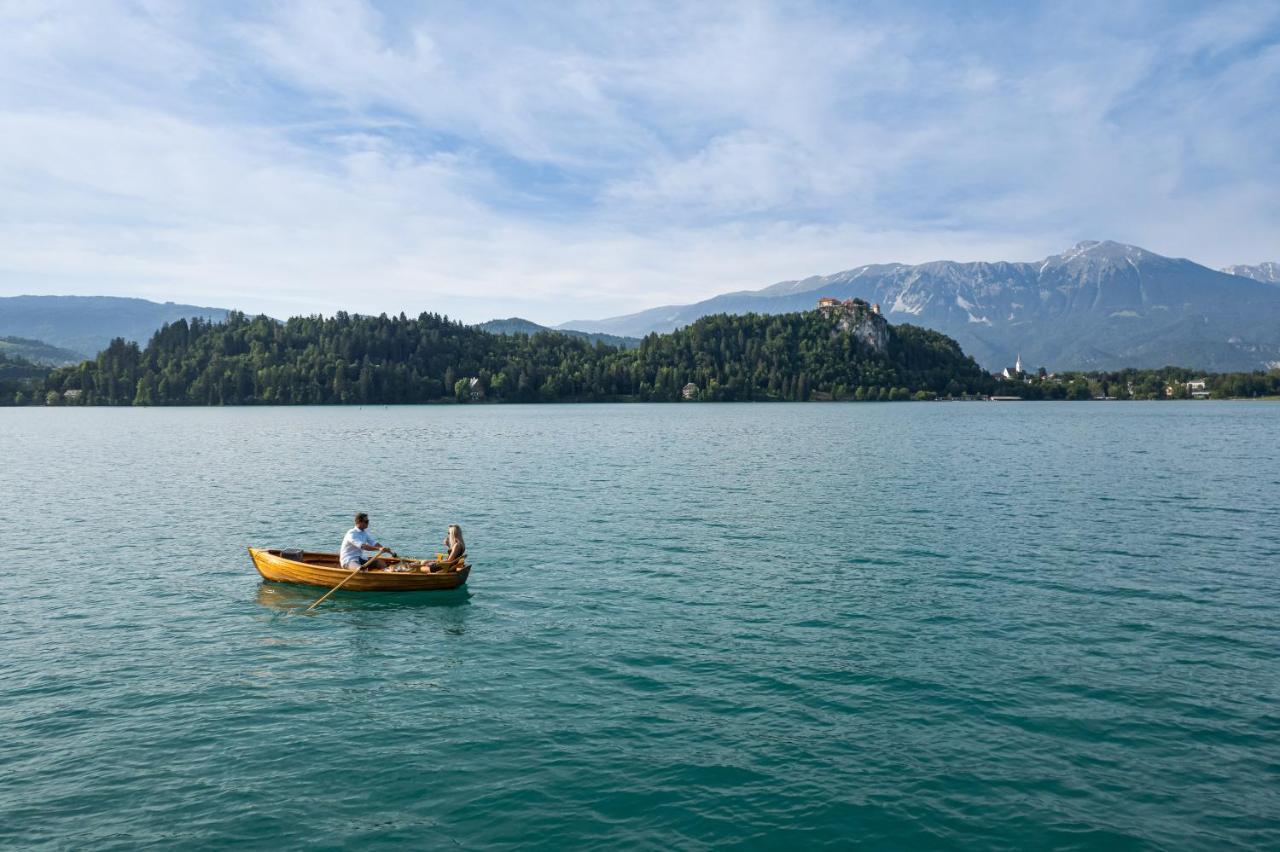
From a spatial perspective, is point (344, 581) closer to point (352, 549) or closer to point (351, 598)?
point (351, 598)

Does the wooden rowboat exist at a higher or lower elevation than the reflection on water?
higher

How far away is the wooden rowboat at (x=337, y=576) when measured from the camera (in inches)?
1260

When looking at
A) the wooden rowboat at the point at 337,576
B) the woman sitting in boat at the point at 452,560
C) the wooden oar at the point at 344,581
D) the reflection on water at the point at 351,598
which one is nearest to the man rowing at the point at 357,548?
the wooden oar at the point at 344,581

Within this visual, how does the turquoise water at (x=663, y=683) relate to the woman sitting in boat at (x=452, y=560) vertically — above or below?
below

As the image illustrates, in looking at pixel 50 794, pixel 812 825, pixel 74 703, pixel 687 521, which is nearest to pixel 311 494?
pixel 687 521

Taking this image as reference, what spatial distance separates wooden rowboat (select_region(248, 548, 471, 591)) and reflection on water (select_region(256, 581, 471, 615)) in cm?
32

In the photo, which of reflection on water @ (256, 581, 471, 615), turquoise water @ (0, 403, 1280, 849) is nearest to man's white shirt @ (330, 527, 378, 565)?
reflection on water @ (256, 581, 471, 615)

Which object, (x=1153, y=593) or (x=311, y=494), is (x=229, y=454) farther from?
(x=1153, y=593)

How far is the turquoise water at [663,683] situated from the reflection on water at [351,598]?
209mm

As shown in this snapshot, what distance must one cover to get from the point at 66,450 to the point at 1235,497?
128 m

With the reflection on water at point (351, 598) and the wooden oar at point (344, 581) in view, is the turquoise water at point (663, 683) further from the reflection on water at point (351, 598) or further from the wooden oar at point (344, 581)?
the wooden oar at point (344, 581)

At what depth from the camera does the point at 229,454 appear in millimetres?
97375

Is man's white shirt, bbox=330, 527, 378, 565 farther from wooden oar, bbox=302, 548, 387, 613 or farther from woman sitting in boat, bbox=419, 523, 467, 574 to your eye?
woman sitting in boat, bbox=419, 523, 467, 574

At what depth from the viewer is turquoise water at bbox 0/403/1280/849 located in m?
15.8
